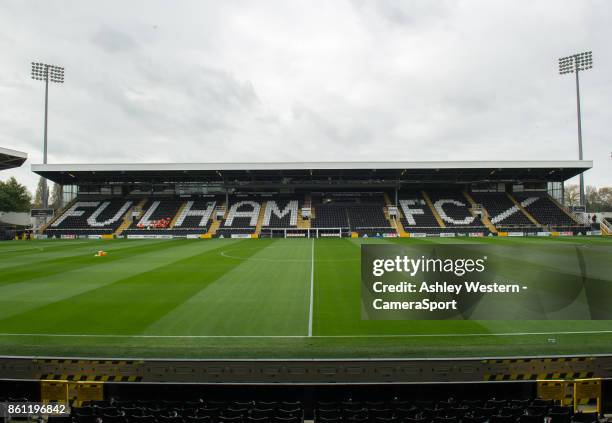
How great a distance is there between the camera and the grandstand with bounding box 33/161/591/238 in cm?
5000

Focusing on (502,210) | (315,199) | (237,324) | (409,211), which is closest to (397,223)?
(409,211)

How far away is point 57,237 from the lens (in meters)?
50.1

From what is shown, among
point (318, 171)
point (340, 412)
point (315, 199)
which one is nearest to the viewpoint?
point (340, 412)

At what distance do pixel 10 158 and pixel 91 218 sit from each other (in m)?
12.9

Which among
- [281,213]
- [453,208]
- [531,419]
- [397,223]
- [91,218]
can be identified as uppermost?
[453,208]

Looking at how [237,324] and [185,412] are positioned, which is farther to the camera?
[237,324]

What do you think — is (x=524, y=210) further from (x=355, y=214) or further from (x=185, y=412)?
(x=185, y=412)

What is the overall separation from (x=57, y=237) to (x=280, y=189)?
31840 millimetres

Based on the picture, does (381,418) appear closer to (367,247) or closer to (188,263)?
(367,247)

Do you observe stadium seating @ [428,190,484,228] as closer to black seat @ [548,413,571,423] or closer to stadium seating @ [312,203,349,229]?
stadium seating @ [312,203,349,229]

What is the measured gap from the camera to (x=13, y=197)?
2440 inches

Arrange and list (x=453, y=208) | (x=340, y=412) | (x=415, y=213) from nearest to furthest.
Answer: (x=340, y=412) → (x=415, y=213) → (x=453, y=208)

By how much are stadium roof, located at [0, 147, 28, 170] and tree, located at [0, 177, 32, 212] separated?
1643cm

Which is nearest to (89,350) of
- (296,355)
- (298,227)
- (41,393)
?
(41,393)
